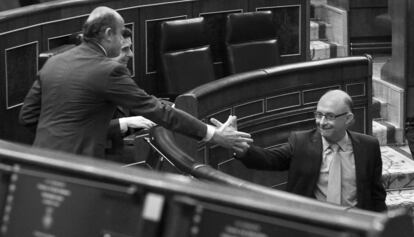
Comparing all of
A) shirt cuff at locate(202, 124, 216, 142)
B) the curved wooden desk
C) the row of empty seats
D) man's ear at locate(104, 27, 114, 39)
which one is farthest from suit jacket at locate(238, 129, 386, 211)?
the row of empty seats

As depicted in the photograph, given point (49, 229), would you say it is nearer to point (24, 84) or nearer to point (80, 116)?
point (80, 116)

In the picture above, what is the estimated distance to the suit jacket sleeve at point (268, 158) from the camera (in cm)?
421

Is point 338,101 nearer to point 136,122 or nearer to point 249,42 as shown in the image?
point 136,122

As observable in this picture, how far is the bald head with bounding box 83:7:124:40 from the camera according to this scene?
3.75 m

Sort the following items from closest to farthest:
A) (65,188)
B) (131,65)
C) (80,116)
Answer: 1. (65,188)
2. (80,116)
3. (131,65)

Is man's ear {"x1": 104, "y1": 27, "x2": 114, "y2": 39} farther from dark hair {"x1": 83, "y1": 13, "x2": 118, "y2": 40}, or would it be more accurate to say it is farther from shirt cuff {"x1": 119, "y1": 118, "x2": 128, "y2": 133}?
shirt cuff {"x1": 119, "y1": 118, "x2": 128, "y2": 133}

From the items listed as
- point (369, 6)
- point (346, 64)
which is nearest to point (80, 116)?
point (346, 64)

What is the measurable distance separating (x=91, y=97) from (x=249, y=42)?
13.0 feet

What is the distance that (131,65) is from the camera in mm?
7254

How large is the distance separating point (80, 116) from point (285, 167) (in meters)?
1.04

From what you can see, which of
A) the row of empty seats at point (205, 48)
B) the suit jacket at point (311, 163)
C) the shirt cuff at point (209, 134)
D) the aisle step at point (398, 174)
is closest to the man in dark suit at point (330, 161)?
the suit jacket at point (311, 163)

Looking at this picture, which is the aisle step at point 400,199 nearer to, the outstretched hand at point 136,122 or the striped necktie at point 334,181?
the striped necktie at point 334,181

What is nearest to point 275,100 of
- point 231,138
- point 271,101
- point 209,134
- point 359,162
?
point 271,101

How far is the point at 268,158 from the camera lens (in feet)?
13.9
